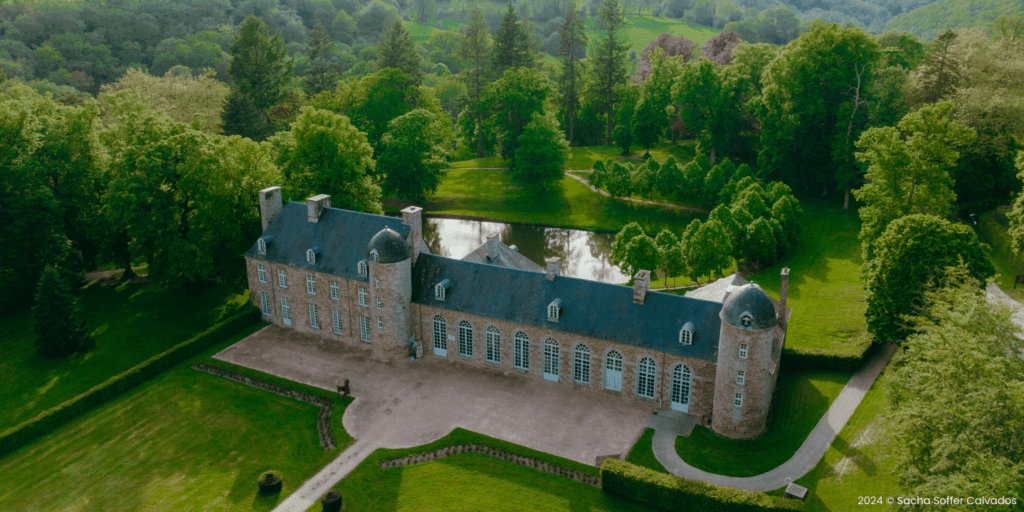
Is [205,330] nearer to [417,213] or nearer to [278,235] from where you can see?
[278,235]

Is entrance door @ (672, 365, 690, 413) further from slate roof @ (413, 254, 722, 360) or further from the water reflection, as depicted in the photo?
the water reflection

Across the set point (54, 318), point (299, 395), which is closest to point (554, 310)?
point (299, 395)

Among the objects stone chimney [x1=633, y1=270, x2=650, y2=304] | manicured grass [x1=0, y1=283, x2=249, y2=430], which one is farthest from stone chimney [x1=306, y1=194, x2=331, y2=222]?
stone chimney [x1=633, y1=270, x2=650, y2=304]

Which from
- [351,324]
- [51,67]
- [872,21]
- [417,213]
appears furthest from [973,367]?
[872,21]

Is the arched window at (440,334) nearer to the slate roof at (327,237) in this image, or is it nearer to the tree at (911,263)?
the slate roof at (327,237)

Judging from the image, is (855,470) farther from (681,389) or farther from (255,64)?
(255,64)
